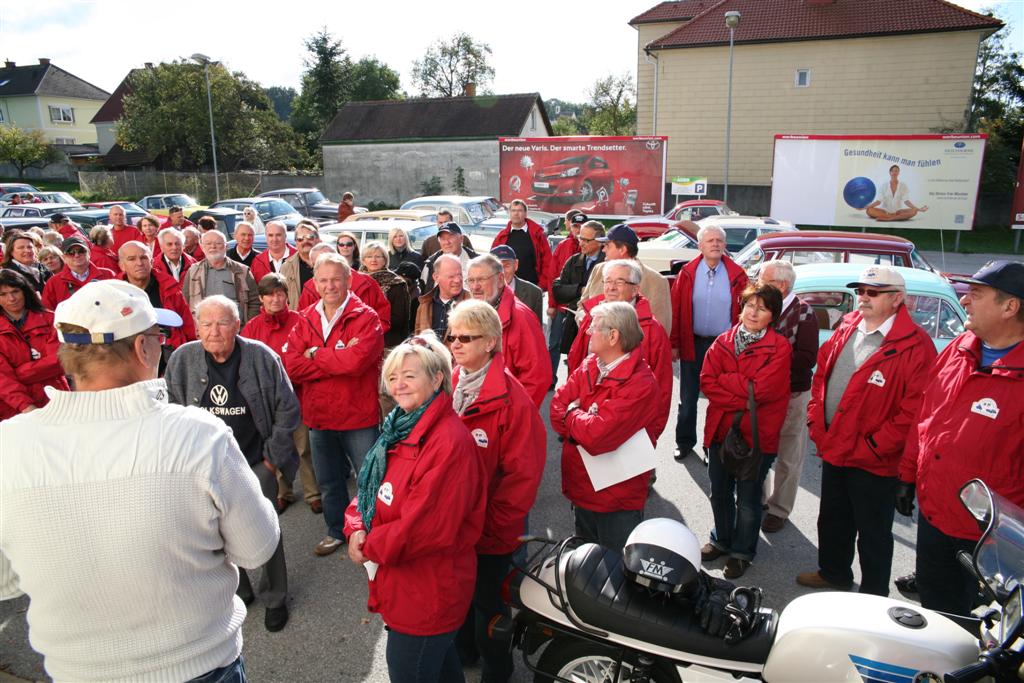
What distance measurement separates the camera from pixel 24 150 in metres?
46.7

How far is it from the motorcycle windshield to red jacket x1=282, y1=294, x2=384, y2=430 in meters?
3.28

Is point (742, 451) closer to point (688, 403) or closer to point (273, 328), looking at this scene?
point (688, 403)

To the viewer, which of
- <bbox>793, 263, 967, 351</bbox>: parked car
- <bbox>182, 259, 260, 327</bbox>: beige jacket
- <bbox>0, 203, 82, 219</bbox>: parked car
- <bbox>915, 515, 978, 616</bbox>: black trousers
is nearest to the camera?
<bbox>915, 515, 978, 616</bbox>: black trousers

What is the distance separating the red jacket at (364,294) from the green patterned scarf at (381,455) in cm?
290

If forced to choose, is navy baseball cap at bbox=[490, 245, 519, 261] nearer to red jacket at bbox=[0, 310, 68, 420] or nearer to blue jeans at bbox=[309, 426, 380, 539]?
blue jeans at bbox=[309, 426, 380, 539]

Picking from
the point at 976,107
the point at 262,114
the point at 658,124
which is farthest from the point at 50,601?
the point at 262,114

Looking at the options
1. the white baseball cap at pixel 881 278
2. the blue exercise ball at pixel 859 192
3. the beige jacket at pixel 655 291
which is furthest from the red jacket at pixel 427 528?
the blue exercise ball at pixel 859 192

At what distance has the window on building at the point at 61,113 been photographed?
62.3 metres

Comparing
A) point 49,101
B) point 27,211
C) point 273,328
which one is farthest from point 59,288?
point 49,101

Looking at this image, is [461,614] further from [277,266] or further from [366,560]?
[277,266]

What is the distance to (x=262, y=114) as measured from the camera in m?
44.8

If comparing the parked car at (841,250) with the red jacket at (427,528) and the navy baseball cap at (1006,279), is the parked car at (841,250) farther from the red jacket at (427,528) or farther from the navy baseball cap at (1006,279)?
the red jacket at (427,528)

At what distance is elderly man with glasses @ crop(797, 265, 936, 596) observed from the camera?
11.8ft

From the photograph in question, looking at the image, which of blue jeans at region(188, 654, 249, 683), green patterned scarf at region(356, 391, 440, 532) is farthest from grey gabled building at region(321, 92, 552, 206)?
blue jeans at region(188, 654, 249, 683)
